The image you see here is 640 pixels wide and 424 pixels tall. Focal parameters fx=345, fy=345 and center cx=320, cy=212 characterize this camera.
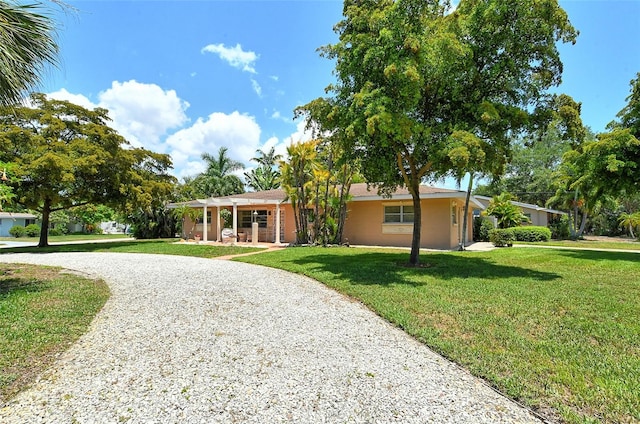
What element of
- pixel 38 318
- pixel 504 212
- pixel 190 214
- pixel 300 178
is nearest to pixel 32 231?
pixel 190 214

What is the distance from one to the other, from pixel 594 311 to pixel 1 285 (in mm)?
11911

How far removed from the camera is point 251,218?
23.0 m

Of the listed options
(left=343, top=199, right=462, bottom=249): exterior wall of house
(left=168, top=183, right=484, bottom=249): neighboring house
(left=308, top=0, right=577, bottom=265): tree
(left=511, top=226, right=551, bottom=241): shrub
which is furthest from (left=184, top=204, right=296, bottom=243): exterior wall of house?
(left=511, top=226, right=551, bottom=241): shrub

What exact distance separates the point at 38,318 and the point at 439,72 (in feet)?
32.4

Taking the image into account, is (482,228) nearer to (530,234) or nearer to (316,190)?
(530,234)

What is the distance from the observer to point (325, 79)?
1112cm

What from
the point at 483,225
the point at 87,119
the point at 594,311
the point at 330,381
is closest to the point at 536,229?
the point at 483,225

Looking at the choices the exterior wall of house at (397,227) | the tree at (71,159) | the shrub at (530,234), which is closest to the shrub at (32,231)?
the tree at (71,159)

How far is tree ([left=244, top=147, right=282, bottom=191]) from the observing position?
1503 inches

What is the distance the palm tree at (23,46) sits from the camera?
5.05m

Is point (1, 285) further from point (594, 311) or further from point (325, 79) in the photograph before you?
point (594, 311)

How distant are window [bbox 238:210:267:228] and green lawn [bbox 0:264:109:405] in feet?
44.5

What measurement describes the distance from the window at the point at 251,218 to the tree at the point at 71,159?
4827mm

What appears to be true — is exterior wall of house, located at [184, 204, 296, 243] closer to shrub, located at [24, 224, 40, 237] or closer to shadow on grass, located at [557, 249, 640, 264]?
shadow on grass, located at [557, 249, 640, 264]
